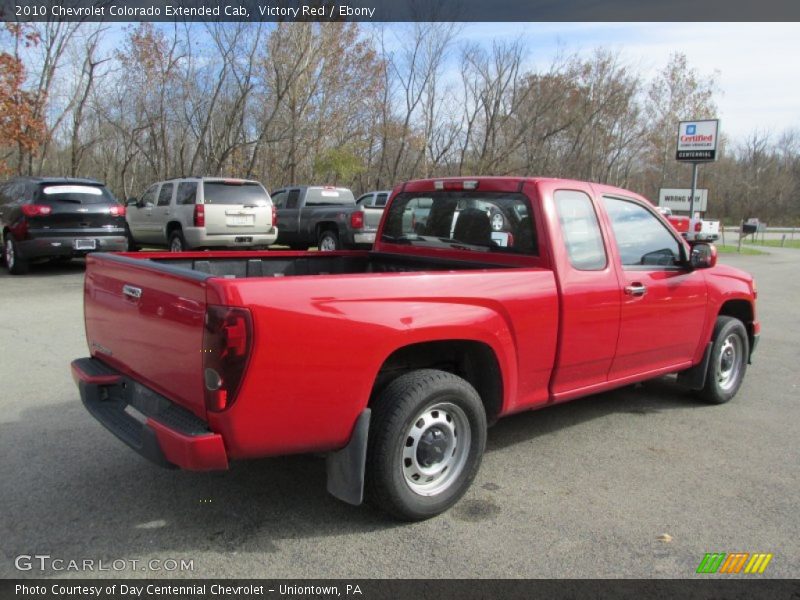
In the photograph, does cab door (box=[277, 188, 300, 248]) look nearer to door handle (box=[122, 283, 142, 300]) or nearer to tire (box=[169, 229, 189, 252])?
tire (box=[169, 229, 189, 252])

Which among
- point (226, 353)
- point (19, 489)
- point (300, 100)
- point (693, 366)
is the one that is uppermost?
point (300, 100)

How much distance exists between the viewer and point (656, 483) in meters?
3.93

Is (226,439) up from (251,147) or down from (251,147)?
down

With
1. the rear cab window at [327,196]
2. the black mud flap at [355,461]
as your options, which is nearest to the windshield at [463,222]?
the black mud flap at [355,461]

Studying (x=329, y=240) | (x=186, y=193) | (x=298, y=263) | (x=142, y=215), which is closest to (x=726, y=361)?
(x=298, y=263)

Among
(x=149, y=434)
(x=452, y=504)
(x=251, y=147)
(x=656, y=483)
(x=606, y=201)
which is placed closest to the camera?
(x=149, y=434)

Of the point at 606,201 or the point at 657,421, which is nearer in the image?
the point at 606,201

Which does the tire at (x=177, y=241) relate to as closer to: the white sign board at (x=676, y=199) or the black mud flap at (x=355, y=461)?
the black mud flap at (x=355, y=461)

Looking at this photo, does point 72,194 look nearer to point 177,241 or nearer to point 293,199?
point 177,241

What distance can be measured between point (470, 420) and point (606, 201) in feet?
6.62

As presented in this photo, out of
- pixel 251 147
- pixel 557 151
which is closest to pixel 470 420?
pixel 251 147

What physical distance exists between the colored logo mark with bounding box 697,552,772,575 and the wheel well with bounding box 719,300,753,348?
3.00 m

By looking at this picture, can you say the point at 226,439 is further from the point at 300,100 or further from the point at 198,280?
the point at 300,100

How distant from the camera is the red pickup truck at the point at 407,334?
276 centimetres
